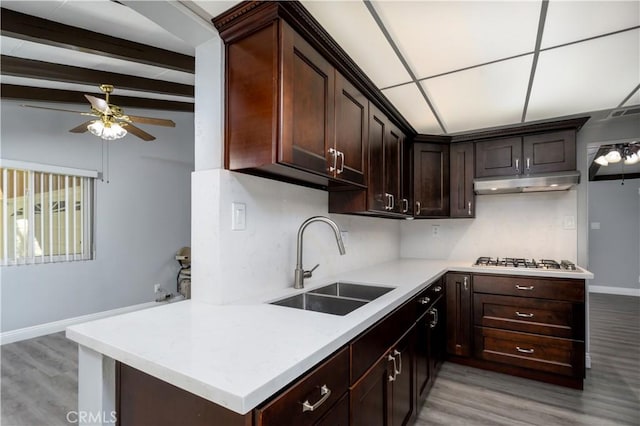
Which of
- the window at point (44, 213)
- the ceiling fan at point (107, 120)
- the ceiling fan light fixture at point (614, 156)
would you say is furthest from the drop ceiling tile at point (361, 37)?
the ceiling fan light fixture at point (614, 156)

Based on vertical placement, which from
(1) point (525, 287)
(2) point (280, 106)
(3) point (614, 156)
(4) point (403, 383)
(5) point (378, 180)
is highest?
(3) point (614, 156)

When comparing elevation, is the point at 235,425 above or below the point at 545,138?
below

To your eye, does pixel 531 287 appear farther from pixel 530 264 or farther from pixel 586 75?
pixel 586 75

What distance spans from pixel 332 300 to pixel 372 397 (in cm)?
53

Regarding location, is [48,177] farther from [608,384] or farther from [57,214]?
[608,384]

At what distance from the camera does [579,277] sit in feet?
7.64

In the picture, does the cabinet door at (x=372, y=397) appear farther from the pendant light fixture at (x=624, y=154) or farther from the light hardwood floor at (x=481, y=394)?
the pendant light fixture at (x=624, y=154)

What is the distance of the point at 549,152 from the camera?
2.79 meters

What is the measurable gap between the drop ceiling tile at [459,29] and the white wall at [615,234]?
5.79 metres

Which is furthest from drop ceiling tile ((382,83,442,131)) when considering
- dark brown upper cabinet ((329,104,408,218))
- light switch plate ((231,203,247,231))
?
light switch plate ((231,203,247,231))

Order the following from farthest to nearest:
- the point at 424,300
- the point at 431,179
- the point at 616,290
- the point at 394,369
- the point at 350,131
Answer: the point at 616,290 → the point at 431,179 → the point at 424,300 → the point at 350,131 → the point at 394,369

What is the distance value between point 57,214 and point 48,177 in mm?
451

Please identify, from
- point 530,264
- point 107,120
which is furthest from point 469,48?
point 107,120

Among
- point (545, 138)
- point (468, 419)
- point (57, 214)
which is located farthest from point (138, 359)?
point (57, 214)
